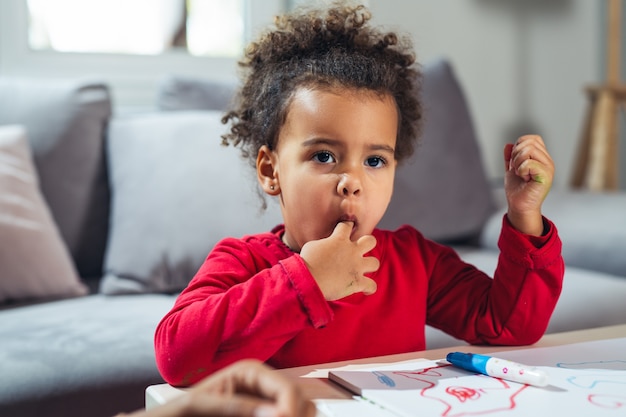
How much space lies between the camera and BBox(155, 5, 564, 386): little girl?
0.74 meters

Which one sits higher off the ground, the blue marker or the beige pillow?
the blue marker

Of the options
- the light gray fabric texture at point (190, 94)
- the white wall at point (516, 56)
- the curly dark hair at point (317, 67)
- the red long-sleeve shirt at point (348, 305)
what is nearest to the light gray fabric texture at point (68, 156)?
the light gray fabric texture at point (190, 94)

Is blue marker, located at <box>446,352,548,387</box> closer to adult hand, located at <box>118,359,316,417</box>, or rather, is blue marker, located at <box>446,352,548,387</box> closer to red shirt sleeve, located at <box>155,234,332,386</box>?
red shirt sleeve, located at <box>155,234,332,386</box>

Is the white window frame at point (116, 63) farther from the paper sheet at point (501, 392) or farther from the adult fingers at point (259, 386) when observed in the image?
the adult fingers at point (259, 386)

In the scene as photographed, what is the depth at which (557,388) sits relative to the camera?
2.22 ft

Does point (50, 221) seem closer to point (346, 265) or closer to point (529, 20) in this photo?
point (346, 265)

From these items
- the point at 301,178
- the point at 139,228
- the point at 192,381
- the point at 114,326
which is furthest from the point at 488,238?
the point at 192,381

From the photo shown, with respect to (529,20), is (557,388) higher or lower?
lower

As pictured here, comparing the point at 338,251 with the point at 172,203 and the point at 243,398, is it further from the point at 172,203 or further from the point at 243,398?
the point at 172,203

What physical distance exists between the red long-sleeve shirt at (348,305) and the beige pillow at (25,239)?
2.65ft

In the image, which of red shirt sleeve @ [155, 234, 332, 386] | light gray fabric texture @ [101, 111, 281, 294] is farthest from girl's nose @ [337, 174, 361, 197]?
light gray fabric texture @ [101, 111, 281, 294]

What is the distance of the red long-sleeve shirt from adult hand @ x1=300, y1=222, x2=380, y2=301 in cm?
1

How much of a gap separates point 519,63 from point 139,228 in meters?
1.84

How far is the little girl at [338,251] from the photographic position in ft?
2.43
